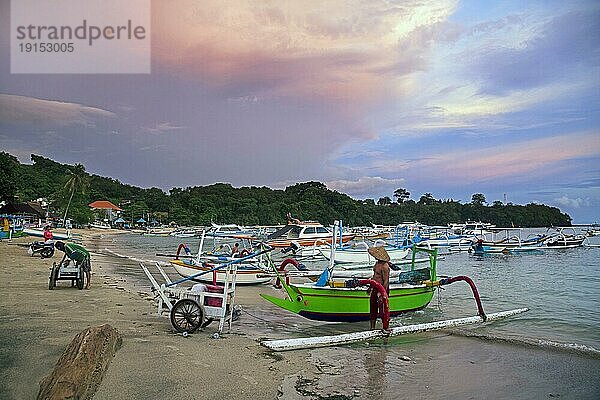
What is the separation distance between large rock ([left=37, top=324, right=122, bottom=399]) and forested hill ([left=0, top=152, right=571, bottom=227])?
7262cm

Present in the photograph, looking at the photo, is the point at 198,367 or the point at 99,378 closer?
the point at 99,378

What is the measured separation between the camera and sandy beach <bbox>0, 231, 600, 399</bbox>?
20.1 ft

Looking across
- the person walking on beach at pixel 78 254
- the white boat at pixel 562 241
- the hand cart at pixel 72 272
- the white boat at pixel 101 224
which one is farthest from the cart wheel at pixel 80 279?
the white boat at pixel 101 224

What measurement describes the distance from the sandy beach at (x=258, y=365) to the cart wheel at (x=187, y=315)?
21 centimetres

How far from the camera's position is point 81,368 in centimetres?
548

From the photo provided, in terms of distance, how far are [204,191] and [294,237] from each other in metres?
86.6

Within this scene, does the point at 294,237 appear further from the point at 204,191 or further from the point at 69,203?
the point at 204,191

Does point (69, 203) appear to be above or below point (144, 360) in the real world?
above

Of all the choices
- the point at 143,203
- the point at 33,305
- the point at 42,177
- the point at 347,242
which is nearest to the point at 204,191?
the point at 143,203

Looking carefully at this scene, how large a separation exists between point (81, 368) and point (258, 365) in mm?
2648

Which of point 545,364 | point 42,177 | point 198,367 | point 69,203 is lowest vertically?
point 545,364

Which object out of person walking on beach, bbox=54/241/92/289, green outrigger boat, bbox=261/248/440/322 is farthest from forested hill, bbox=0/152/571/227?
green outrigger boat, bbox=261/248/440/322

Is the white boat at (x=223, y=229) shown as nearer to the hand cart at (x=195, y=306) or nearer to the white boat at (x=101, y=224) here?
the hand cart at (x=195, y=306)

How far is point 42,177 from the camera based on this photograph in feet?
304
